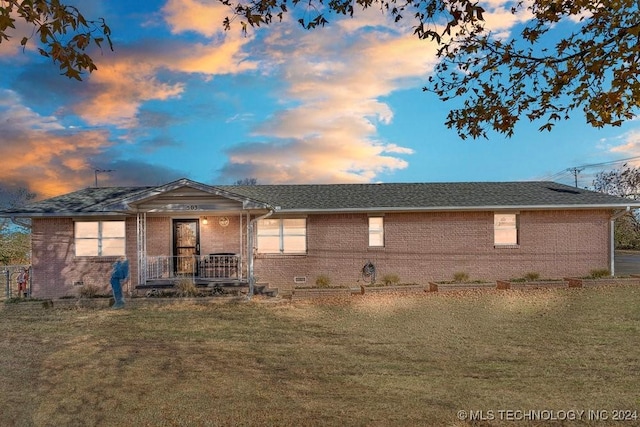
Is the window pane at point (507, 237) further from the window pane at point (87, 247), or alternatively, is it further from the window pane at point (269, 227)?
the window pane at point (87, 247)

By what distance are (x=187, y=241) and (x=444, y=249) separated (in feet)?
32.6

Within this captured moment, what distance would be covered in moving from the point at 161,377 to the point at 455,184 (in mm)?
16876

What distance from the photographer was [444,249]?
17516mm

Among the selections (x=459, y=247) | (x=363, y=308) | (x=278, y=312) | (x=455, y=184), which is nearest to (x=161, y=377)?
(x=278, y=312)

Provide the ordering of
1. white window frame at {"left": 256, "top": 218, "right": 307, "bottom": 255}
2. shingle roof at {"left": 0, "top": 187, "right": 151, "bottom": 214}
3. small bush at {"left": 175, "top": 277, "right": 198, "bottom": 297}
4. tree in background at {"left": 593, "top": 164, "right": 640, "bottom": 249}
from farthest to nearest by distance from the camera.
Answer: tree in background at {"left": 593, "top": 164, "right": 640, "bottom": 249}, white window frame at {"left": 256, "top": 218, "right": 307, "bottom": 255}, shingle roof at {"left": 0, "top": 187, "right": 151, "bottom": 214}, small bush at {"left": 175, "top": 277, "right": 198, "bottom": 297}

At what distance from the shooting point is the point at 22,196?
33219 millimetres

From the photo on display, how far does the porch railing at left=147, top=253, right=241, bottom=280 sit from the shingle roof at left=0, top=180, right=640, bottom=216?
8.31 ft

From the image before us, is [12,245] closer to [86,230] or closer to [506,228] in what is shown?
[86,230]

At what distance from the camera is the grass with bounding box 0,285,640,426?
5414 mm

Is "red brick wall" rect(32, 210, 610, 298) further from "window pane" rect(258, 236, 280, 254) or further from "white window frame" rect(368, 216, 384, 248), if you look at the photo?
"window pane" rect(258, 236, 280, 254)

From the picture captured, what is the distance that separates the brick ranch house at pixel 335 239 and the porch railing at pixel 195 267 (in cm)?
4

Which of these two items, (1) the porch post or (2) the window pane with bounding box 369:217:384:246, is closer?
(1) the porch post

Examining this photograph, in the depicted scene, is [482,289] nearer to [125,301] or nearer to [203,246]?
[203,246]

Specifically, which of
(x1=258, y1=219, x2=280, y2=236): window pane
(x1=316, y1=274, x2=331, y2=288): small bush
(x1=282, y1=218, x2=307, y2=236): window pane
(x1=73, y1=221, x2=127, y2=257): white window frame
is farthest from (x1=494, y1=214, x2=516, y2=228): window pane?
(x1=73, y1=221, x2=127, y2=257): white window frame
